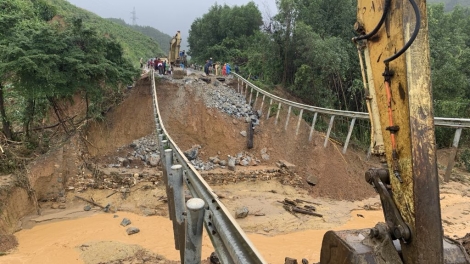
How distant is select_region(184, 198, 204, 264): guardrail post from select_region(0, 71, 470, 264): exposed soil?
14.8ft

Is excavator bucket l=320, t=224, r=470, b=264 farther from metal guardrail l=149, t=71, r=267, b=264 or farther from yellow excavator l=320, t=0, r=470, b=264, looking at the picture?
metal guardrail l=149, t=71, r=267, b=264

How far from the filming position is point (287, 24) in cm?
1742

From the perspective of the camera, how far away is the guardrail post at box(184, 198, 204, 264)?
2627mm

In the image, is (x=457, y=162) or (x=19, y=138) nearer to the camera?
(x=457, y=162)

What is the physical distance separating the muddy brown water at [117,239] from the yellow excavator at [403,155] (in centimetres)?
534

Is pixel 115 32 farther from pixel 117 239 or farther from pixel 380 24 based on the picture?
pixel 380 24

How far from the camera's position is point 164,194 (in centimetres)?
1137

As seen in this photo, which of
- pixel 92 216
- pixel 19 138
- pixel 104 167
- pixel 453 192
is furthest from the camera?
pixel 104 167

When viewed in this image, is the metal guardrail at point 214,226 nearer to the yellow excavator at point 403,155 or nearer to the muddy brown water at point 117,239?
the yellow excavator at point 403,155

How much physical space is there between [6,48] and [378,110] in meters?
10.8

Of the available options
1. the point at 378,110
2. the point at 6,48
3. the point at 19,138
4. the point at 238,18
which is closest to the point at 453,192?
the point at 378,110

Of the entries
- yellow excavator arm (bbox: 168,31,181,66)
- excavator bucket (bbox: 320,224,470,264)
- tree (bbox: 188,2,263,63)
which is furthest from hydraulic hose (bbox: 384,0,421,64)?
tree (bbox: 188,2,263,63)

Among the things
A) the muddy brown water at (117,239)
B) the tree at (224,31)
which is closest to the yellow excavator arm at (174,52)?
the tree at (224,31)

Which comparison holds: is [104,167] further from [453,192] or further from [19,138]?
[453,192]
